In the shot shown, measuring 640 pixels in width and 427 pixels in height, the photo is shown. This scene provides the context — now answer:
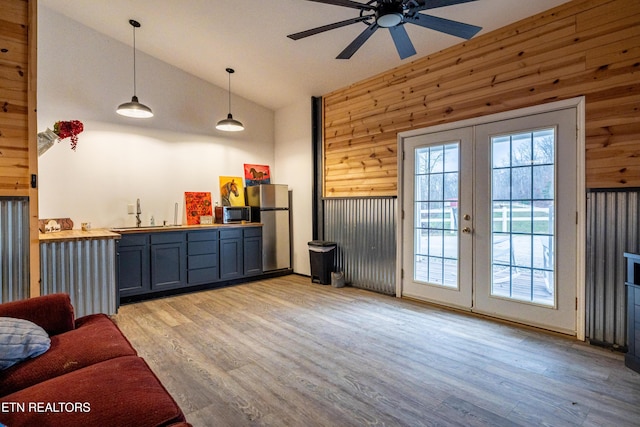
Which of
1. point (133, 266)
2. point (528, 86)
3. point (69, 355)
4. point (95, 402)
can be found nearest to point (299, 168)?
point (133, 266)

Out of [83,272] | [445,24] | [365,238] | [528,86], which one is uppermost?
[445,24]

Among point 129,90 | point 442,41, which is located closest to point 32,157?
point 129,90

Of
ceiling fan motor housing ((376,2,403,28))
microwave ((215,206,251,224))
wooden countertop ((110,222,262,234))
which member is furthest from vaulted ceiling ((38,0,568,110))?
wooden countertop ((110,222,262,234))

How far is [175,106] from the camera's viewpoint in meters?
5.26

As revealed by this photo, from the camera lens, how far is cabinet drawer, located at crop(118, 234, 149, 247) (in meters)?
4.20

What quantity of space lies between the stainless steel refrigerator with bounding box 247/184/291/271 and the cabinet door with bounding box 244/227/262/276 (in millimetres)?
75

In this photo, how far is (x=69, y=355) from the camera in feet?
5.58

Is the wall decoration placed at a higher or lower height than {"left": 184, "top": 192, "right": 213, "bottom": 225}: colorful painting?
lower

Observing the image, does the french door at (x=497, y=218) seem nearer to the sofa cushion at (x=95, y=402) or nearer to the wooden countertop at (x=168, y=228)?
the wooden countertop at (x=168, y=228)

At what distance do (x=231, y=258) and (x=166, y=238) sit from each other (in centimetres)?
106

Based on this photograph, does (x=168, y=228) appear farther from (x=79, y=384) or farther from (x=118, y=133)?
(x=79, y=384)

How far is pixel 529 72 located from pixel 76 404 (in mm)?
4232

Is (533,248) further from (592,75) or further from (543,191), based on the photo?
(592,75)

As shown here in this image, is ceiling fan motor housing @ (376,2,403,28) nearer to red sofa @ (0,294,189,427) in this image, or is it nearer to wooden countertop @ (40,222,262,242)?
red sofa @ (0,294,189,427)
